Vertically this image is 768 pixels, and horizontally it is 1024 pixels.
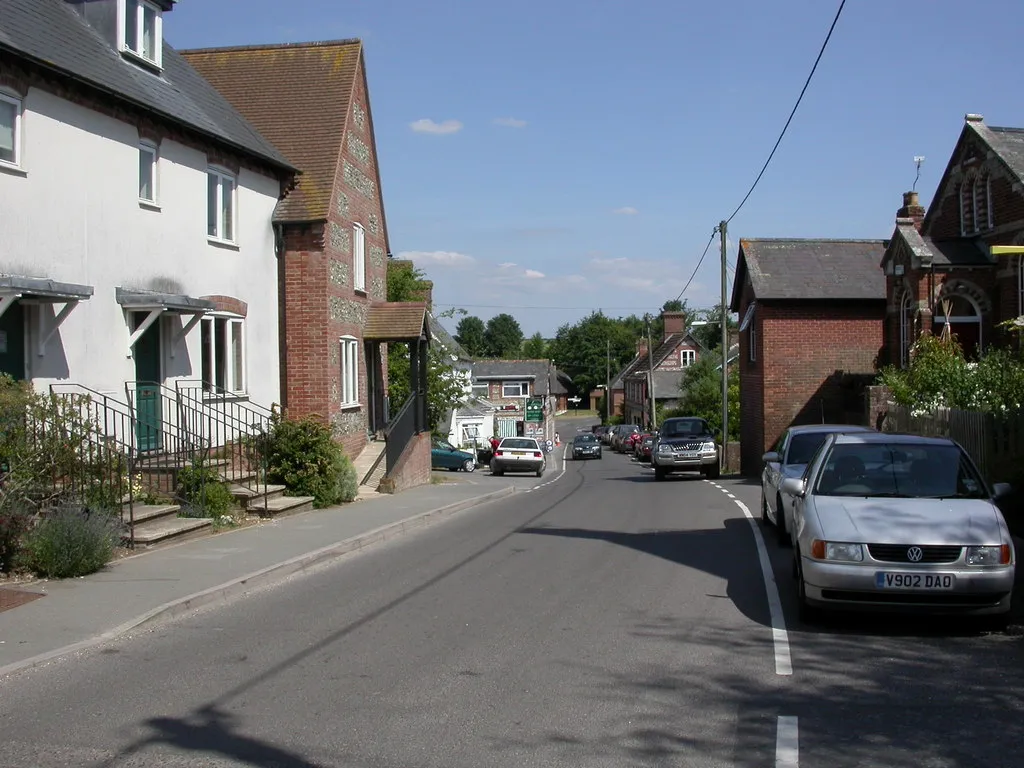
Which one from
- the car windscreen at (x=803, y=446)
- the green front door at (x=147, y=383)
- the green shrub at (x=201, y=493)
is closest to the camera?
the car windscreen at (x=803, y=446)

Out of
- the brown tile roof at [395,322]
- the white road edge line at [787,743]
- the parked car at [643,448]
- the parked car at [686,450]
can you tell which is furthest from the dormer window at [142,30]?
the parked car at [643,448]

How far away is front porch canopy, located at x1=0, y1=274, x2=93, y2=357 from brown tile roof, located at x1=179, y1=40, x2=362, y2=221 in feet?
26.1

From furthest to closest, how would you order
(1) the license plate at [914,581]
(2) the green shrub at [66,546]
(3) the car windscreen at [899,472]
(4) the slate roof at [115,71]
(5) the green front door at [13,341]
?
(4) the slate roof at [115,71]
(5) the green front door at [13,341]
(2) the green shrub at [66,546]
(3) the car windscreen at [899,472]
(1) the license plate at [914,581]

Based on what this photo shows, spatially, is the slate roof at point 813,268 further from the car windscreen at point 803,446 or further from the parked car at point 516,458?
the car windscreen at point 803,446

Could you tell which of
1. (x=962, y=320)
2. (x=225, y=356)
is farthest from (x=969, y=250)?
(x=225, y=356)

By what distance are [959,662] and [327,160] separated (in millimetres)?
18662

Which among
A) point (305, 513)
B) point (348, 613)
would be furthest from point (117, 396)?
point (348, 613)

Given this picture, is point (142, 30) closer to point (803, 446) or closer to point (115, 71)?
point (115, 71)

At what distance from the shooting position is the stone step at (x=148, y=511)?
1322 cm

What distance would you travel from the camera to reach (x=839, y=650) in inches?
316

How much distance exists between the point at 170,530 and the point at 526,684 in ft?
25.2

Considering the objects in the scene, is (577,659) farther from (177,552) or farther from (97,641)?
(177,552)

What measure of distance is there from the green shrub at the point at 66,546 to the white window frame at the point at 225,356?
782 centimetres

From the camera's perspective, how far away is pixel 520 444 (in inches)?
1651
